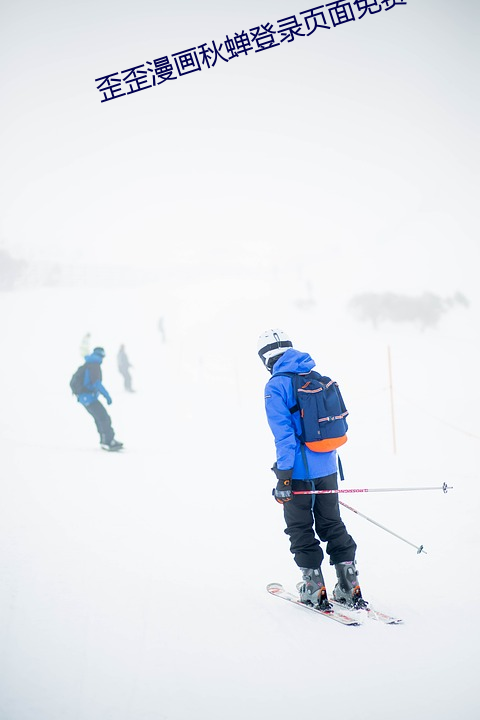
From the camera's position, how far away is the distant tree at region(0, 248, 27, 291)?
32.3 metres

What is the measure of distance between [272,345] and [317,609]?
6.72ft

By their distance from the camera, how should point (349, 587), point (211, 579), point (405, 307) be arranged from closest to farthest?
1. point (349, 587)
2. point (211, 579)
3. point (405, 307)

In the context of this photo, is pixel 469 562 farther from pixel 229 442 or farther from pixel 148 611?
pixel 229 442

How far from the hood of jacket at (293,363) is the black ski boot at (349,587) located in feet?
5.07

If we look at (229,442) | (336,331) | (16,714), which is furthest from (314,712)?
(336,331)

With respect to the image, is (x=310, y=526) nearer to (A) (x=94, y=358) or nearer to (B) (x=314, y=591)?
(B) (x=314, y=591)

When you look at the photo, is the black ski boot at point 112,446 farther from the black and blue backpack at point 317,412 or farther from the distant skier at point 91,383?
the black and blue backpack at point 317,412

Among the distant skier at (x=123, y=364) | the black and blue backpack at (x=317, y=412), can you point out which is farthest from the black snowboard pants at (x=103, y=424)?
the distant skier at (x=123, y=364)

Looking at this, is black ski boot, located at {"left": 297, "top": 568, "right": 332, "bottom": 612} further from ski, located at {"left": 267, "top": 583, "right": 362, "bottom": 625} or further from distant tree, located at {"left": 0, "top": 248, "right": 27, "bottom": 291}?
distant tree, located at {"left": 0, "top": 248, "right": 27, "bottom": 291}

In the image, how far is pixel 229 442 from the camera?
881 centimetres

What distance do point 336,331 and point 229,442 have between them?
23.6 m

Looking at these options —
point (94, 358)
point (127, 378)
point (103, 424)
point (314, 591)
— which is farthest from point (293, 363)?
point (127, 378)

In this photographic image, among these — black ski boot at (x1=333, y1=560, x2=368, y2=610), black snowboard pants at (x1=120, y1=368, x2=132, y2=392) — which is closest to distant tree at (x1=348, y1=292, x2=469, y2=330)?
black snowboard pants at (x1=120, y1=368, x2=132, y2=392)

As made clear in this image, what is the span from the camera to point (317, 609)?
2881 mm
